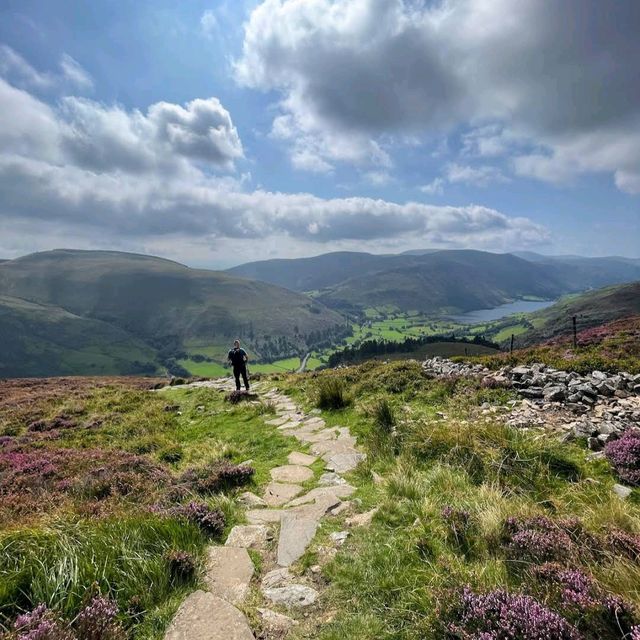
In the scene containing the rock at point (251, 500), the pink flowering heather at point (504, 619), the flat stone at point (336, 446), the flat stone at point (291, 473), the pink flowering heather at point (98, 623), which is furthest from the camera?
the flat stone at point (336, 446)

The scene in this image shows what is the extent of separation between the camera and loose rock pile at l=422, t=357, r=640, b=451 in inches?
314

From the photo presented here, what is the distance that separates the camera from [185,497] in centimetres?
647

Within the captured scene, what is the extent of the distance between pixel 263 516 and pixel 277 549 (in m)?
1.04

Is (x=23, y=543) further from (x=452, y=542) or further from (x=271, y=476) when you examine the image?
(x=452, y=542)

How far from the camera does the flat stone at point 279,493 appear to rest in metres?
6.85

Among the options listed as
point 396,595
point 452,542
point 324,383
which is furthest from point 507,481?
point 324,383

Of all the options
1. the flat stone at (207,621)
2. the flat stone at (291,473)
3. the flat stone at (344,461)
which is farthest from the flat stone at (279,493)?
the flat stone at (207,621)

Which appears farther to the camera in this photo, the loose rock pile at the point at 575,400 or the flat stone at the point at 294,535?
the loose rock pile at the point at 575,400

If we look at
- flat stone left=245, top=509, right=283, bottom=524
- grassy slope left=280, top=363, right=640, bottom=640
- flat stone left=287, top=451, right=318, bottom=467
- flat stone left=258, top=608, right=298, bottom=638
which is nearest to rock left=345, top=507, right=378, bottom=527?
grassy slope left=280, top=363, right=640, bottom=640

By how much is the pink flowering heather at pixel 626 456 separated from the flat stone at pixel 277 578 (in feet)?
18.3

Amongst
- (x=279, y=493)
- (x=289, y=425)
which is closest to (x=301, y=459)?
(x=279, y=493)

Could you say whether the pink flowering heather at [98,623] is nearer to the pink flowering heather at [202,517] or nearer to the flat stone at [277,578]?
the flat stone at [277,578]

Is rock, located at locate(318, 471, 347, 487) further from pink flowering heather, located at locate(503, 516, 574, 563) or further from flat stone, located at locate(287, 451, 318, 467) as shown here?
pink flowering heather, located at locate(503, 516, 574, 563)

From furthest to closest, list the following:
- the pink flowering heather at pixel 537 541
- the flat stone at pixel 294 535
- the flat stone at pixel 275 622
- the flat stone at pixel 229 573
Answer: the flat stone at pixel 294 535 < the flat stone at pixel 229 573 < the pink flowering heather at pixel 537 541 < the flat stone at pixel 275 622
